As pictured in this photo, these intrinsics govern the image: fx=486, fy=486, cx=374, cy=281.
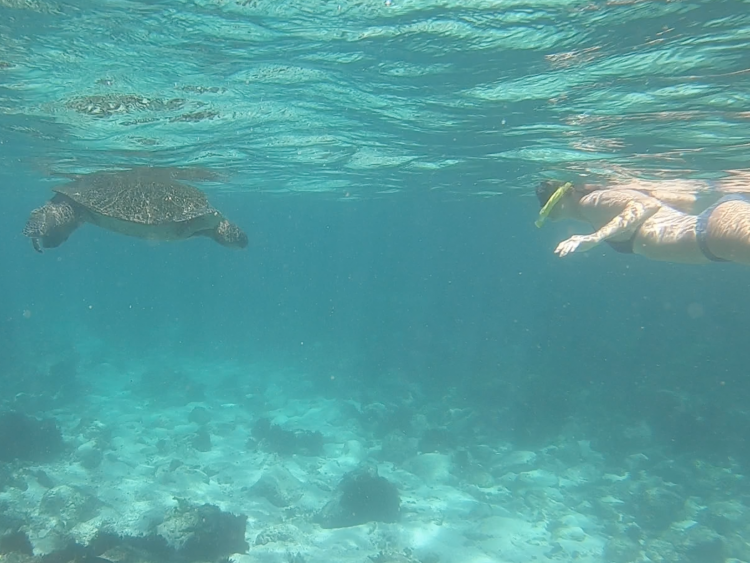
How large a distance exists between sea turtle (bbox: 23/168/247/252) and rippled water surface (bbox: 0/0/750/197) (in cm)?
283

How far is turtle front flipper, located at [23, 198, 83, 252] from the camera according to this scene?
7.55 m

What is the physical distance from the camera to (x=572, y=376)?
24016mm

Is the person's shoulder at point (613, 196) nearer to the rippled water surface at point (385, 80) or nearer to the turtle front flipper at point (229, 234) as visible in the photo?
the rippled water surface at point (385, 80)

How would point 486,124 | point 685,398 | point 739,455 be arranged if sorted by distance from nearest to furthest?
point 486,124 < point 739,455 < point 685,398

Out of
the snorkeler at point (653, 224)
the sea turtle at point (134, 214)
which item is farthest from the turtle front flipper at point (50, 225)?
the snorkeler at point (653, 224)

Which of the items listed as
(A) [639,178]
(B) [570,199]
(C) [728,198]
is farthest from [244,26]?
(A) [639,178]

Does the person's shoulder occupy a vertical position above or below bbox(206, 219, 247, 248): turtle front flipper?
above

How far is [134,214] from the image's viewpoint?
8094 mm

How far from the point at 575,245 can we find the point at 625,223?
1.46 meters

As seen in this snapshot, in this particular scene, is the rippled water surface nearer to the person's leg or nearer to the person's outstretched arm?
the person's outstretched arm

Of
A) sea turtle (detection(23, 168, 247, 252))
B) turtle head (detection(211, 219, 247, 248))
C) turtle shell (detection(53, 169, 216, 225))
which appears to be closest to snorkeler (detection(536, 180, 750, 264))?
turtle head (detection(211, 219, 247, 248))

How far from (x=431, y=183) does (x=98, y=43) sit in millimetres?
20759

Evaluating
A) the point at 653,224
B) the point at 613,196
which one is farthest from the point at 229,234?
the point at 653,224

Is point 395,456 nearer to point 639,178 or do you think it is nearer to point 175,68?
point 639,178
